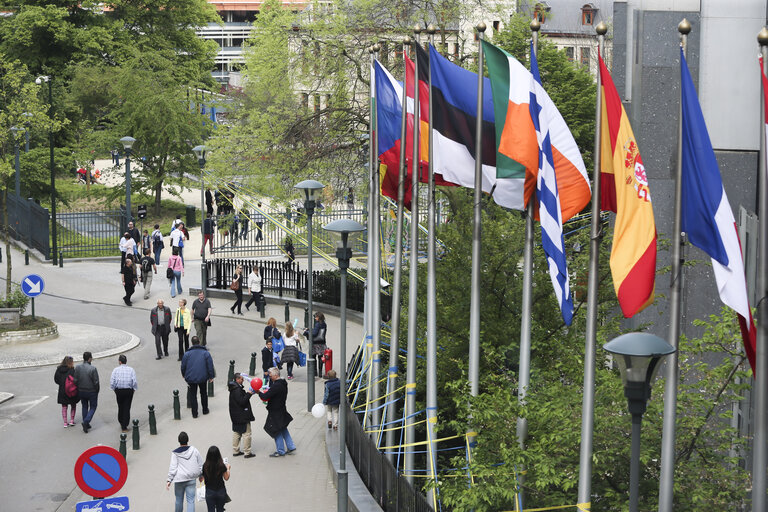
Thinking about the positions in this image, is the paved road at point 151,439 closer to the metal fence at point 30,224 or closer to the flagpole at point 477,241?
the flagpole at point 477,241

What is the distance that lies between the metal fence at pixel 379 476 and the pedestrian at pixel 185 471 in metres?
2.32

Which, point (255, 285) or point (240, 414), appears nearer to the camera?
point (240, 414)

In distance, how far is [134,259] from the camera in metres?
36.1

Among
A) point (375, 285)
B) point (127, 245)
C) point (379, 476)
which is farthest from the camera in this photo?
point (127, 245)

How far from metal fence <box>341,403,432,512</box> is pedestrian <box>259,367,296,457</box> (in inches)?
47.3

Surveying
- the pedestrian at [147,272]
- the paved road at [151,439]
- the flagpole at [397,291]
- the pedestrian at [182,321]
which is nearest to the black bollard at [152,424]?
the paved road at [151,439]

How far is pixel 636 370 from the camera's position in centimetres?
970

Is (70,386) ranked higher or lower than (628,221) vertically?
lower

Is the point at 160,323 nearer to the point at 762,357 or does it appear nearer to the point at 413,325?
the point at 413,325

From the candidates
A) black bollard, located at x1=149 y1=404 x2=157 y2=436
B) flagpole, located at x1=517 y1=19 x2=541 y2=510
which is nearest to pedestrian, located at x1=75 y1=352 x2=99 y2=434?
black bollard, located at x1=149 y1=404 x2=157 y2=436

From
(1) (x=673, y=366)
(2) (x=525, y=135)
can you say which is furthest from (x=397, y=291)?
(1) (x=673, y=366)

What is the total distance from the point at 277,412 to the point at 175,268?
16.1 metres

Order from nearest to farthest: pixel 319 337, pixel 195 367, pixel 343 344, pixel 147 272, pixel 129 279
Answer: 1. pixel 343 344
2. pixel 195 367
3. pixel 319 337
4. pixel 129 279
5. pixel 147 272

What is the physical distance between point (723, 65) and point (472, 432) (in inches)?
244
